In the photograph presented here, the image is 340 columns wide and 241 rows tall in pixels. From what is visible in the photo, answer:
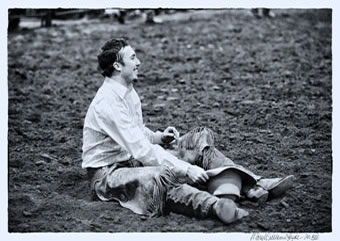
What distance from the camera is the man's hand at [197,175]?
3.89m

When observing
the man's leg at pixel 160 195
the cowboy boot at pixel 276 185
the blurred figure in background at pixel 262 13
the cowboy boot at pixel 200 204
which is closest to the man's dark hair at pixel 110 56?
the man's leg at pixel 160 195

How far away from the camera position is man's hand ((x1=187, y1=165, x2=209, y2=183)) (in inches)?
153

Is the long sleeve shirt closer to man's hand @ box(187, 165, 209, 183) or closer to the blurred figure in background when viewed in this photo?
man's hand @ box(187, 165, 209, 183)

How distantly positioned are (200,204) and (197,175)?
20 centimetres

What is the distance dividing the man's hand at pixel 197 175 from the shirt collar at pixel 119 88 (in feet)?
2.48

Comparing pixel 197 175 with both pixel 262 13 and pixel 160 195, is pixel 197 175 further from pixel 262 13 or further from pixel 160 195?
pixel 262 13

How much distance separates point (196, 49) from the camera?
832cm

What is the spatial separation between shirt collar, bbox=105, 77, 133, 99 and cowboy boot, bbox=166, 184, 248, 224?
80 cm

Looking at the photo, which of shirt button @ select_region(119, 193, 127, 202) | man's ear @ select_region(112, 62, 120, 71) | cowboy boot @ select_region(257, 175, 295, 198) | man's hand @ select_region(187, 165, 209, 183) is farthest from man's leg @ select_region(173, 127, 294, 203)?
man's ear @ select_region(112, 62, 120, 71)

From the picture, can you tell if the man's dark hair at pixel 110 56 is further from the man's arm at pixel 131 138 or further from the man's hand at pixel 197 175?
the man's hand at pixel 197 175

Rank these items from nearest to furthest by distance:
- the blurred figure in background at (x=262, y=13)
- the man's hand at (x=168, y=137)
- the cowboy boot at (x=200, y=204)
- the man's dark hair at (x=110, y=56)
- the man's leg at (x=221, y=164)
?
the cowboy boot at (x=200, y=204) < the man's leg at (x=221, y=164) < the man's dark hair at (x=110, y=56) < the man's hand at (x=168, y=137) < the blurred figure in background at (x=262, y=13)

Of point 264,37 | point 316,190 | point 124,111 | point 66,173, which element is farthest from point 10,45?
point 316,190

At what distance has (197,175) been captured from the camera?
12.8 ft

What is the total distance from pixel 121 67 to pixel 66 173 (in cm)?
115
